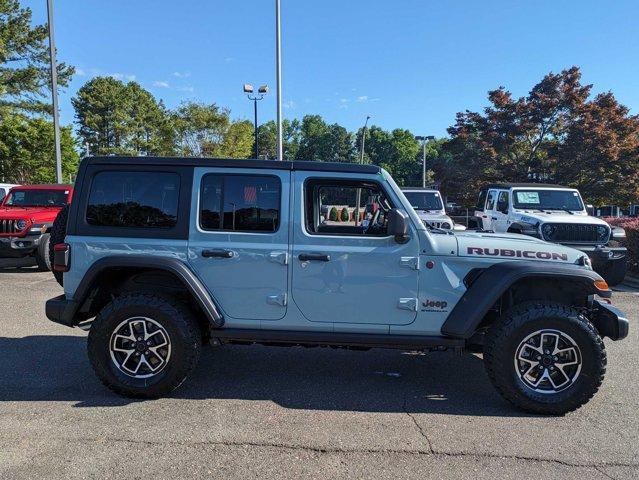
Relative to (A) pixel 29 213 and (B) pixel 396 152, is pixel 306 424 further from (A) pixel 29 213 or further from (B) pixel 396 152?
(B) pixel 396 152

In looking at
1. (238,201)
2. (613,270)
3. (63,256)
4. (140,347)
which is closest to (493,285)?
(238,201)

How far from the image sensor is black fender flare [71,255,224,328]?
400 centimetres

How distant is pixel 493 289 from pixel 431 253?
549 mm

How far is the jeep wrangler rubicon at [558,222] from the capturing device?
31.2 ft

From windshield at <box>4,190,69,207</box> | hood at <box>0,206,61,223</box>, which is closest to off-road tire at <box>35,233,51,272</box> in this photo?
hood at <box>0,206,61,223</box>

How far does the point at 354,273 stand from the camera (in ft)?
13.2

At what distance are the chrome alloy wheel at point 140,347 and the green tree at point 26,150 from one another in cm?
3165

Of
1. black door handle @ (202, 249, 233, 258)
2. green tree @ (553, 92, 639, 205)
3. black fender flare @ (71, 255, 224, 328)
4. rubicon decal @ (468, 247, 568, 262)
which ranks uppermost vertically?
green tree @ (553, 92, 639, 205)

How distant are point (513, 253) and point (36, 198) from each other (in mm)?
11794

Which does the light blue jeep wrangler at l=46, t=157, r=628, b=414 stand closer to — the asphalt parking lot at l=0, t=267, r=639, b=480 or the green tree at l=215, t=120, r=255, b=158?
the asphalt parking lot at l=0, t=267, r=639, b=480

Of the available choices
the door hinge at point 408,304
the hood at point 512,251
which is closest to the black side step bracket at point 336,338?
the door hinge at point 408,304

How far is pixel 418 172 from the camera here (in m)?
79.7

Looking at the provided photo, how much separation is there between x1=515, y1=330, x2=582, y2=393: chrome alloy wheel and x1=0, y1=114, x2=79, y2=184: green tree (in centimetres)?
3362

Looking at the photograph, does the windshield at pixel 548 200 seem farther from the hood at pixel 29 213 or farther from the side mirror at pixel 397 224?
the hood at pixel 29 213
